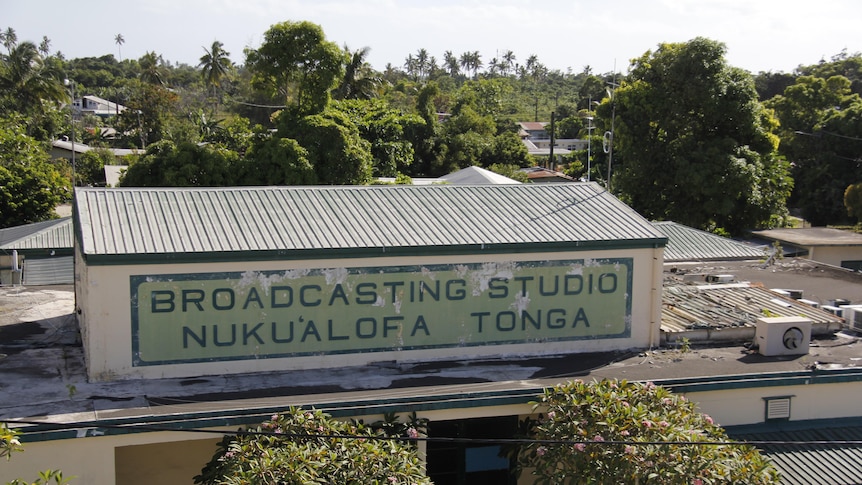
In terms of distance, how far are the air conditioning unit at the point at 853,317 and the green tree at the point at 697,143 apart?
1981 centimetres

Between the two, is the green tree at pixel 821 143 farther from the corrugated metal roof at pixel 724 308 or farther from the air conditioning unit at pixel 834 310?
the corrugated metal roof at pixel 724 308

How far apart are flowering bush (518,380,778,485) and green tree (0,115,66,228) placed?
1117 inches

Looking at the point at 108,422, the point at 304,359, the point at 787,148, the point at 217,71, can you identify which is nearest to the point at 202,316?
the point at 304,359

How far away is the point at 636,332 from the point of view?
16.2m

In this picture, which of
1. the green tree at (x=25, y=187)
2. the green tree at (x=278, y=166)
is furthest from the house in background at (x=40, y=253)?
the green tree at (x=25, y=187)

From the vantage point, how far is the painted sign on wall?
13.9 meters

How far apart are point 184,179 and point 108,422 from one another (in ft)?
67.3

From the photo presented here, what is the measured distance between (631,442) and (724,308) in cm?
793

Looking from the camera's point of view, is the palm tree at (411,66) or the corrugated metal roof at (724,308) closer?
the corrugated metal roof at (724,308)

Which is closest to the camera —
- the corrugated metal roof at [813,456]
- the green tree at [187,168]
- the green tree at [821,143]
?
the corrugated metal roof at [813,456]

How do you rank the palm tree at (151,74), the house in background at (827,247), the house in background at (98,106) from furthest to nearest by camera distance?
the house in background at (98,106) < the palm tree at (151,74) < the house in background at (827,247)

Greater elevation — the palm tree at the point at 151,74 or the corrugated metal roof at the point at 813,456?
the palm tree at the point at 151,74

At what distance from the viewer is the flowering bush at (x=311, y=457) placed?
35.2 ft

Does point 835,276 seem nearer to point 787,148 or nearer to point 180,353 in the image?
point 180,353
